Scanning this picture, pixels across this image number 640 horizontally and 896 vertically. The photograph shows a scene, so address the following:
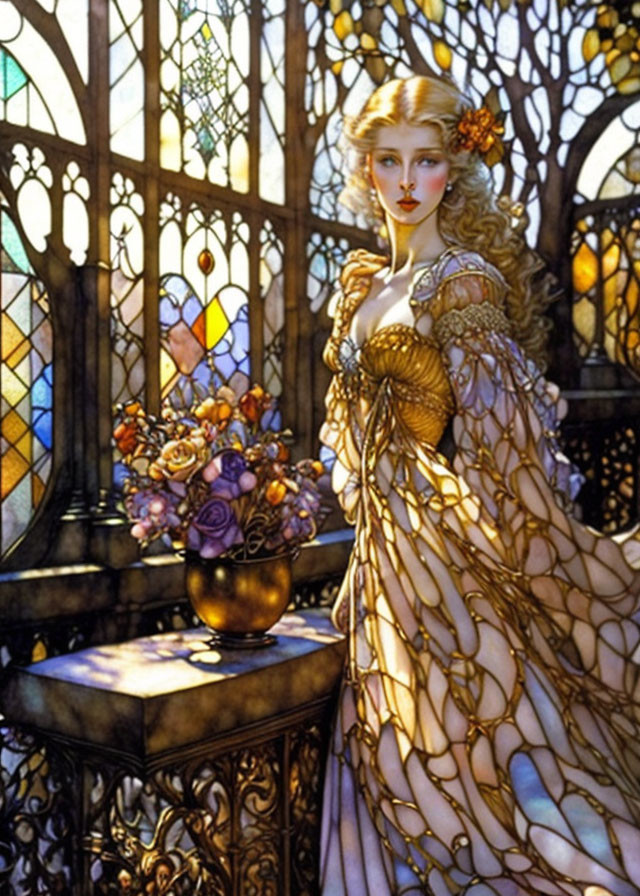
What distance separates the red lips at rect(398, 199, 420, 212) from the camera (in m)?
2.34

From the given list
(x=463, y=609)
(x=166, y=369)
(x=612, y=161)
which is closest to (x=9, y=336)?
(x=166, y=369)

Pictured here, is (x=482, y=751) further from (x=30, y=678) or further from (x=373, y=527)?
(x=30, y=678)

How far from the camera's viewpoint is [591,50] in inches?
185

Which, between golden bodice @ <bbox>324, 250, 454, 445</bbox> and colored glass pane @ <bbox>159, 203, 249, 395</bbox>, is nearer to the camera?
golden bodice @ <bbox>324, 250, 454, 445</bbox>

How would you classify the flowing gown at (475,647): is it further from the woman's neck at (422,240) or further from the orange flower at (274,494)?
the orange flower at (274,494)

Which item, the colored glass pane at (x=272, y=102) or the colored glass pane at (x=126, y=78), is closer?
the colored glass pane at (x=126, y=78)

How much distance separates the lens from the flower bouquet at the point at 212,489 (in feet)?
7.02

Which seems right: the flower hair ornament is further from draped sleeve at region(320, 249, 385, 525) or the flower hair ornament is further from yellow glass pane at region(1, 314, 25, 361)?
yellow glass pane at region(1, 314, 25, 361)

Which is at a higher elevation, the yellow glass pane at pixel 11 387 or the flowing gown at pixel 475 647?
the yellow glass pane at pixel 11 387

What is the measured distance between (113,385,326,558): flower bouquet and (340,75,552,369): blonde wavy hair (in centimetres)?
60

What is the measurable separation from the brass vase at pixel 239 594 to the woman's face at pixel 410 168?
2.71 ft

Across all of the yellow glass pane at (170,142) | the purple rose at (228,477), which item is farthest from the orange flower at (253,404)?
the yellow glass pane at (170,142)

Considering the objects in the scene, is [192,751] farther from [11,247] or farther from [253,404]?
[11,247]

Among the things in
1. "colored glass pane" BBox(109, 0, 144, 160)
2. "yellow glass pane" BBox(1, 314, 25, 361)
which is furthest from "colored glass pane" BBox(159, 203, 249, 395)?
"yellow glass pane" BBox(1, 314, 25, 361)
